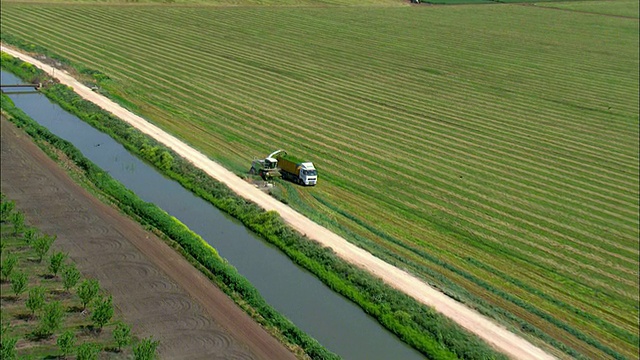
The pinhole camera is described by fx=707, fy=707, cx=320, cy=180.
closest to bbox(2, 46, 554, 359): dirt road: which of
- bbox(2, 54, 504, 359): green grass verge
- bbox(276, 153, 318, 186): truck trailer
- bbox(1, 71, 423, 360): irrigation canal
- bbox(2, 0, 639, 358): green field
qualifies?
bbox(2, 54, 504, 359): green grass verge

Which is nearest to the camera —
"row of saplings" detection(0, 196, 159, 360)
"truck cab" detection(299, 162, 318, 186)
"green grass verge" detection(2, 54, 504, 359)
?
"row of saplings" detection(0, 196, 159, 360)

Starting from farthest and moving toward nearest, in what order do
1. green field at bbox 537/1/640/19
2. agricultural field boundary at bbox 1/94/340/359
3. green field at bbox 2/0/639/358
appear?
green field at bbox 537/1/640/19 → green field at bbox 2/0/639/358 → agricultural field boundary at bbox 1/94/340/359

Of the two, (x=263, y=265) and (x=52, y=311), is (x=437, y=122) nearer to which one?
(x=263, y=265)

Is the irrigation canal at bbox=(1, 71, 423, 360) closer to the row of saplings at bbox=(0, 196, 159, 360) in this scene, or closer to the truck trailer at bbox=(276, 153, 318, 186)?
the truck trailer at bbox=(276, 153, 318, 186)

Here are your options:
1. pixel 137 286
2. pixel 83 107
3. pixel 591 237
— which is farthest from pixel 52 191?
pixel 591 237

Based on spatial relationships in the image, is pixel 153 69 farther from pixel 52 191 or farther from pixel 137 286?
pixel 137 286

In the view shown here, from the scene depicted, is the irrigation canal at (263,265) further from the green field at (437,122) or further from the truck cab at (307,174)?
the truck cab at (307,174)
